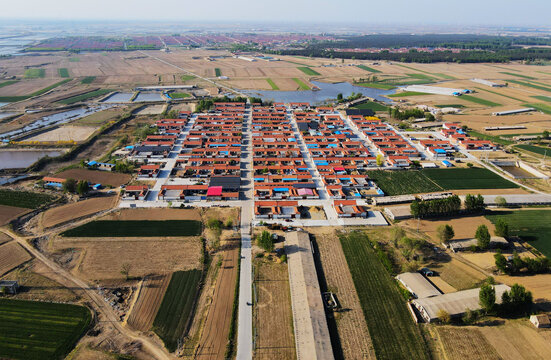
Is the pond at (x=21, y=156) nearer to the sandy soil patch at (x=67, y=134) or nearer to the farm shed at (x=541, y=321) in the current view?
the sandy soil patch at (x=67, y=134)

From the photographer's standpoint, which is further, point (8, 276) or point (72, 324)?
point (8, 276)

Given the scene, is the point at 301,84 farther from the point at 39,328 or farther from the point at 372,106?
the point at 39,328

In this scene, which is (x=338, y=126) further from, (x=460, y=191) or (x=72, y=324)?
(x=72, y=324)

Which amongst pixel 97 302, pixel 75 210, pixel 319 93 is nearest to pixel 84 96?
pixel 75 210

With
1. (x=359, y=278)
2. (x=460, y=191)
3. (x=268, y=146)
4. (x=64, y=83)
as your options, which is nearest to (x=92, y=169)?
(x=268, y=146)

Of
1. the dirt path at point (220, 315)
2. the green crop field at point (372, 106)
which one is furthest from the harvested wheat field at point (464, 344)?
the green crop field at point (372, 106)

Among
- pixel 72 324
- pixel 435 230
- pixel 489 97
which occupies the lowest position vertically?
pixel 72 324

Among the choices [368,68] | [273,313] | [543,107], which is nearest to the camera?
[273,313]
